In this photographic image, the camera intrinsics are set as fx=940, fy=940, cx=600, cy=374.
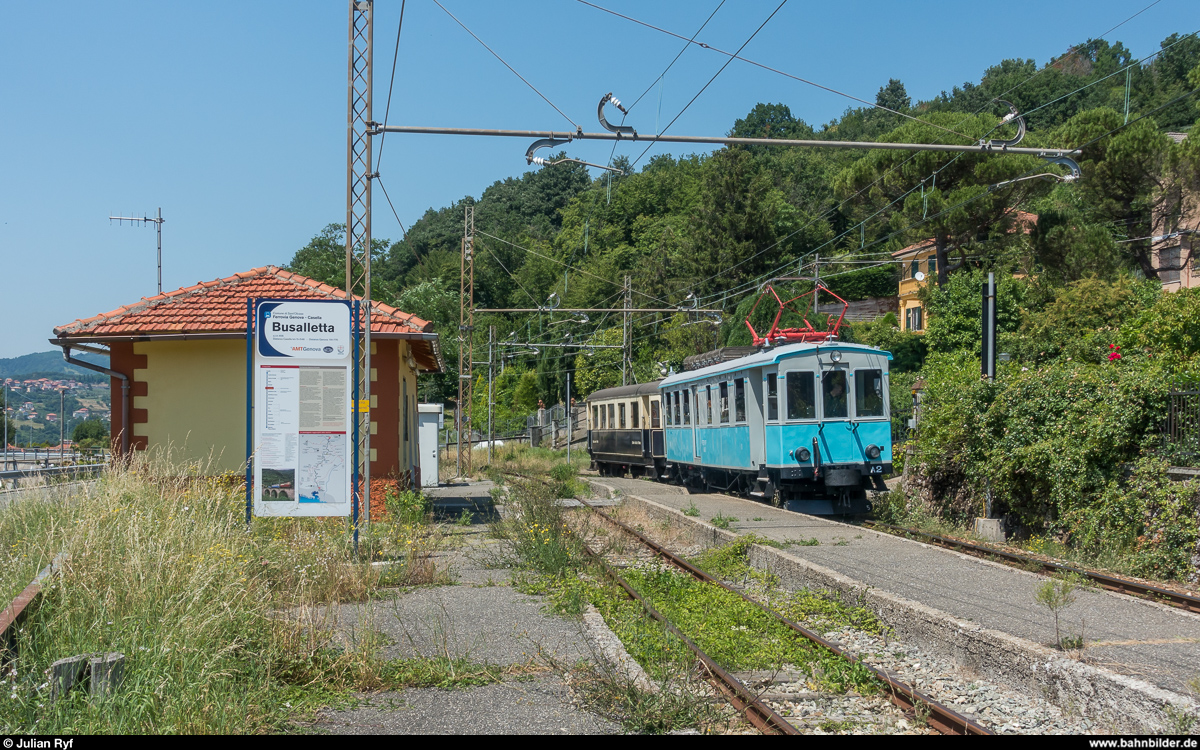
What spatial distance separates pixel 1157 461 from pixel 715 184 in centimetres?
4957

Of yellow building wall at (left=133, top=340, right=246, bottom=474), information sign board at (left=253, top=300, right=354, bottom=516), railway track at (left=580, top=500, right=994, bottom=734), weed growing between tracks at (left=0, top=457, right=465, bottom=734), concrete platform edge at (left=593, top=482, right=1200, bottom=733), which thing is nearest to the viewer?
weed growing between tracks at (left=0, top=457, right=465, bottom=734)

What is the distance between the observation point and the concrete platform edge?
16.7ft

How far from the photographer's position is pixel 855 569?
10.3 m

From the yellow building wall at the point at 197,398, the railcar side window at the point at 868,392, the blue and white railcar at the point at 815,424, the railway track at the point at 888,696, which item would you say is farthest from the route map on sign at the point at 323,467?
the railcar side window at the point at 868,392

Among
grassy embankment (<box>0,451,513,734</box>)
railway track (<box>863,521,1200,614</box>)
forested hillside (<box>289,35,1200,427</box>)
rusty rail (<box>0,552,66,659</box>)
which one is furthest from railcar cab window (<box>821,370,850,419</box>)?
rusty rail (<box>0,552,66,659</box>)

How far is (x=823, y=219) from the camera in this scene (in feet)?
186

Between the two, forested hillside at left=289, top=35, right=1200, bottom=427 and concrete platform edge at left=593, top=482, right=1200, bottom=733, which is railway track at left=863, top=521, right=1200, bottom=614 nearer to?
concrete platform edge at left=593, top=482, right=1200, bottom=733

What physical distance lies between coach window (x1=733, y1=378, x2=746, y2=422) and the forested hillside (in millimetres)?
6498

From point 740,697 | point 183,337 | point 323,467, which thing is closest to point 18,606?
point 740,697

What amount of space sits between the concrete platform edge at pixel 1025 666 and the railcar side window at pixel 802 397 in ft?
21.8

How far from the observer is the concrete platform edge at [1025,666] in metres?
5.09

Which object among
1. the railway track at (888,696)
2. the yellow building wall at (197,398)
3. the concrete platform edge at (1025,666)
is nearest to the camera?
the concrete platform edge at (1025,666)

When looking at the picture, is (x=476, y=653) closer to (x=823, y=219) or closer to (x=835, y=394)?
(x=835, y=394)

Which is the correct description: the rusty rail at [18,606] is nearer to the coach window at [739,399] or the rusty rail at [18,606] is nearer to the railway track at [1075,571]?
the railway track at [1075,571]
